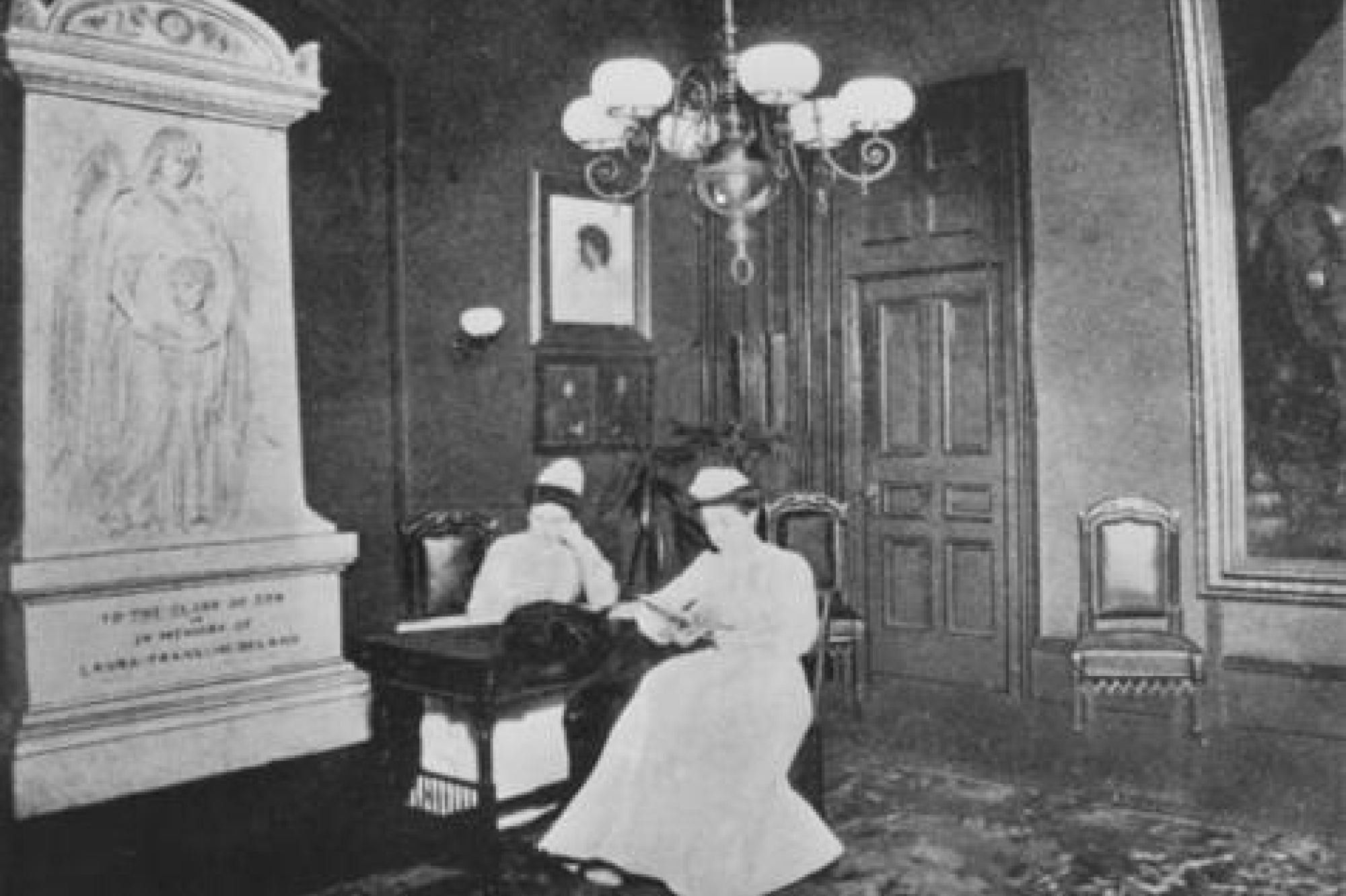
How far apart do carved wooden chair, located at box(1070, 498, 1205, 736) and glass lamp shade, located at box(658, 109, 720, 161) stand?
8.60ft

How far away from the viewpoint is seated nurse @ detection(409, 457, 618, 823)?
14.5 feet

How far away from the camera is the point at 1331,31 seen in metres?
5.33

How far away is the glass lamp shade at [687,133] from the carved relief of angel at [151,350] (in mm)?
1694

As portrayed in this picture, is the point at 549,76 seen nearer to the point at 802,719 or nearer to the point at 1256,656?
the point at 802,719

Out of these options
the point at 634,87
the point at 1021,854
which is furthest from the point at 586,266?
the point at 1021,854

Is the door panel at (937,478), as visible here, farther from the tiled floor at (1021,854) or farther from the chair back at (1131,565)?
the tiled floor at (1021,854)

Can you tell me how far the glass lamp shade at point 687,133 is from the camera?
14.2ft

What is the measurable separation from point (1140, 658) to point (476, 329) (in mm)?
3149

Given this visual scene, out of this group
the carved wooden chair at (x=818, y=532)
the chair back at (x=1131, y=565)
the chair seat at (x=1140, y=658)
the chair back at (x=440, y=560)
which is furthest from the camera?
the carved wooden chair at (x=818, y=532)

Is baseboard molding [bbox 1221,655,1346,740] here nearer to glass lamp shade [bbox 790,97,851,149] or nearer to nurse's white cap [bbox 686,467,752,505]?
nurse's white cap [bbox 686,467,752,505]

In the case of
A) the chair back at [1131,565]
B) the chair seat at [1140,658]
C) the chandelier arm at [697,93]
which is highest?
the chandelier arm at [697,93]

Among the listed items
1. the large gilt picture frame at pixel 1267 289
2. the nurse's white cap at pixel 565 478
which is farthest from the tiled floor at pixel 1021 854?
the large gilt picture frame at pixel 1267 289

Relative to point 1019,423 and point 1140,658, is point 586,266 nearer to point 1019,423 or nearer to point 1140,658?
point 1019,423

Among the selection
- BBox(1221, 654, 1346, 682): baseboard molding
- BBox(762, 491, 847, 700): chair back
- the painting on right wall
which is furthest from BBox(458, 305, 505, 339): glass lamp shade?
BBox(1221, 654, 1346, 682): baseboard molding
